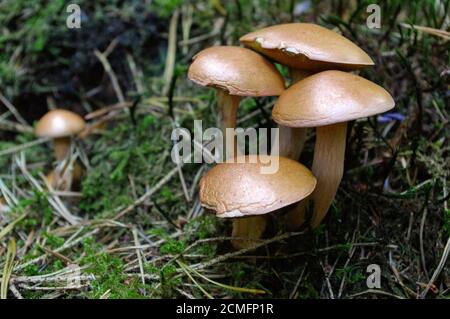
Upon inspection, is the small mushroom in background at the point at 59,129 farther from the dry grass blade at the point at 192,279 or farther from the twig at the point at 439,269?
the twig at the point at 439,269

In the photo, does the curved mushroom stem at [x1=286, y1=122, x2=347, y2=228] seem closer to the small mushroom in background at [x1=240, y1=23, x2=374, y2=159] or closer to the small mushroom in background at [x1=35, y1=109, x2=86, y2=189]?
the small mushroom in background at [x1=240, y1=23, x2=374, y2=159]

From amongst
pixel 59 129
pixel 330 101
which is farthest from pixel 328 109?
pixel 59 129

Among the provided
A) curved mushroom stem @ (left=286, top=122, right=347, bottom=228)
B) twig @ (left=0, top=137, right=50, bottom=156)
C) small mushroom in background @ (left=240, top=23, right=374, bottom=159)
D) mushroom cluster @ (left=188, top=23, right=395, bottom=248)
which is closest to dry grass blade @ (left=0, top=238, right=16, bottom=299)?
twig @ (left=0, top=137, right=50, bottom=156)

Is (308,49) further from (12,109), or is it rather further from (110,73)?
(12,109)

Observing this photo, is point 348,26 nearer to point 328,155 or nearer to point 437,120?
point 437,120

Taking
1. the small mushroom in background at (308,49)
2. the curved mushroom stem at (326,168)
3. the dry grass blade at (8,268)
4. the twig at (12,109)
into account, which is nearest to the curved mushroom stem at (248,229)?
the curved mushroom stem at (326,168)
